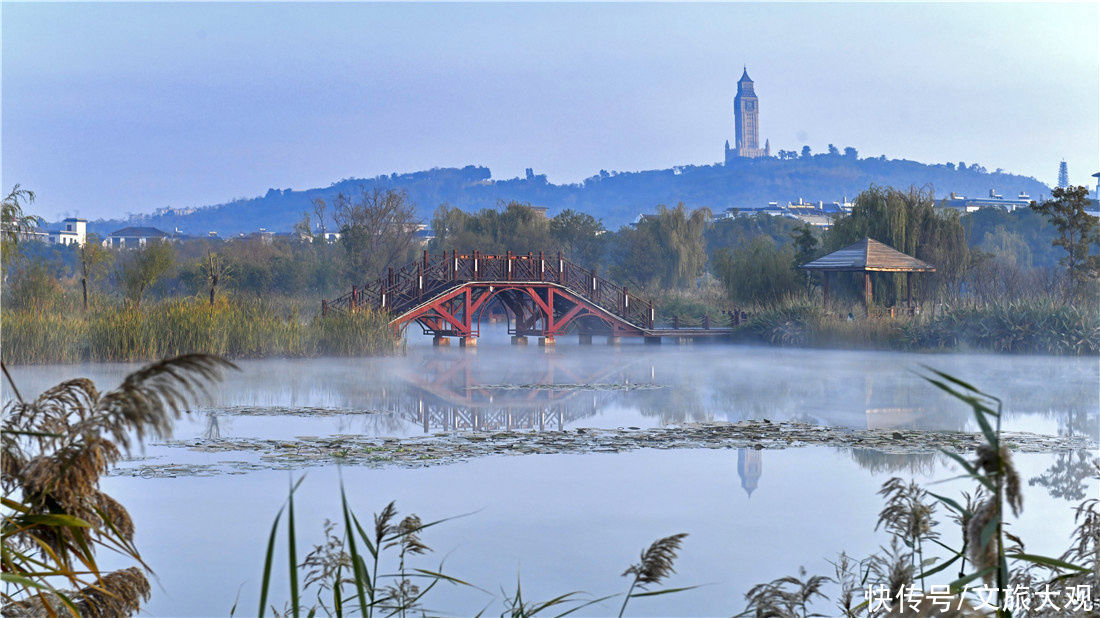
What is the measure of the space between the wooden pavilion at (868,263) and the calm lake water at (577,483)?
21.4ft

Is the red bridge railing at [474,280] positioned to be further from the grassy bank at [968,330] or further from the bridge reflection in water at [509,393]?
the grassy bank at [968,330]

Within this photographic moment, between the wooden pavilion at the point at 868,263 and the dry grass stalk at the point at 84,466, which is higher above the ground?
the wooden pavilion at the point at 868,263

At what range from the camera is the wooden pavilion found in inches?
907

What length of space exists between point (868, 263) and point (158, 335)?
Answer: 13466mm

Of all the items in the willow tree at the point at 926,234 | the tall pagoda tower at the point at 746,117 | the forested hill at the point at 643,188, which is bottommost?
the willow tree at the point at 926,234

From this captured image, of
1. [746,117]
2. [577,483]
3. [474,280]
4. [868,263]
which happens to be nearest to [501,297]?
[474,280]

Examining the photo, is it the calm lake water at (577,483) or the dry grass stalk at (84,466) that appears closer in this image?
the dry grass stalk at (84,466)

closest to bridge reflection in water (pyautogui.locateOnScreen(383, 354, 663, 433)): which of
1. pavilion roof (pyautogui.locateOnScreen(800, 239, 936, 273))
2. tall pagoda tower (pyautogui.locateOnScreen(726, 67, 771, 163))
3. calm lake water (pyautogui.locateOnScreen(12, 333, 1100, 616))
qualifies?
calm lake water (pyautogui.locateOnScreen(12, 333, 1100, 616))

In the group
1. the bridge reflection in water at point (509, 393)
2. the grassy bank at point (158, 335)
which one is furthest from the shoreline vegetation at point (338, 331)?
the bridge reflection in water at point (509, 393)

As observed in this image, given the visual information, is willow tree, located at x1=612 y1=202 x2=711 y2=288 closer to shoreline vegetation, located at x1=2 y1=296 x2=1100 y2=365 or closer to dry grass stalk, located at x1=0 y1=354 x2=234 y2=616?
shoreline vegetation, located at x1=2 y1=296 x2=1100 y2=365

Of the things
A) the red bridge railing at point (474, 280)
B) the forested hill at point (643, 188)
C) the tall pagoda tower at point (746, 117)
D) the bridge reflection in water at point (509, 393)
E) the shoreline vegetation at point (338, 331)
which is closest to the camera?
the bridge reflection in water at point (509, 393)

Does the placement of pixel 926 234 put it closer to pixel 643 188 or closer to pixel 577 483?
pixel 577 483

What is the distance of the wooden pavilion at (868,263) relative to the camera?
23031 mm

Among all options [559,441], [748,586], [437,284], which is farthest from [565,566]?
[437,284]
